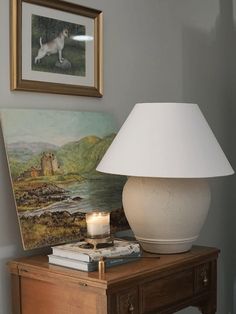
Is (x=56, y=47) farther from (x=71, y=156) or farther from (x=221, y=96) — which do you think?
(x=221, y=96)

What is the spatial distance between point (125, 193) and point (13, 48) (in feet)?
2.00

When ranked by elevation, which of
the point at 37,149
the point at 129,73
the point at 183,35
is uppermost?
the point at 183,35

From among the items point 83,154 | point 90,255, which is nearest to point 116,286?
point 90,255

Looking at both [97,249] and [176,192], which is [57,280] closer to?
[97,249]

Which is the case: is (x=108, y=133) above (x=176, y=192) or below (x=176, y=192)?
above

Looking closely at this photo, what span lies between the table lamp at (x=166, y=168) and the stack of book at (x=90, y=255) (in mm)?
121

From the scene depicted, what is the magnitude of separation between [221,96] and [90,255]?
150cm

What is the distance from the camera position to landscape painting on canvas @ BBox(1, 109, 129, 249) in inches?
67.2

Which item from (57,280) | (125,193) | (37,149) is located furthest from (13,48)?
(57,280)

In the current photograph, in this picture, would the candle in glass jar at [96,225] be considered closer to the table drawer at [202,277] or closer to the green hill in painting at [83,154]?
the green hill in painting at [83,154]

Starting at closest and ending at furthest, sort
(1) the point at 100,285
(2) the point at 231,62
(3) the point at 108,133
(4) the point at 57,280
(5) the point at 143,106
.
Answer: (1) the point at 100,285
(4) the point at 57,280
(5) the point at 143,106
(3) the point at 108,133
(2) the point at 231,62

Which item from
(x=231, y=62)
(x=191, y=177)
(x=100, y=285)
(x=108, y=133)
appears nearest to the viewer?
(x=100, y=285)

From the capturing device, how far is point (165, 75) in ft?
7.86

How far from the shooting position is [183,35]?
8.19 ft
